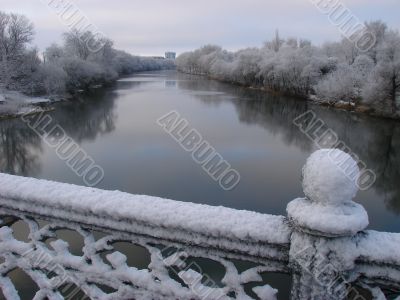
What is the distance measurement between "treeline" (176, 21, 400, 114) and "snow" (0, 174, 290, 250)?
67.6ft

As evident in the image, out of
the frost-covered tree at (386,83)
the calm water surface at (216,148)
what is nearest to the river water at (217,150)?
the calm water surface at (216,148)

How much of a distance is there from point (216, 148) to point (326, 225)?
13160 millimetres

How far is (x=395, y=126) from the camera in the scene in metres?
17.5

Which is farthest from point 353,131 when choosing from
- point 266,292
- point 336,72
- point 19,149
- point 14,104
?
point 14,104

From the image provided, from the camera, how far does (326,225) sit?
93cm

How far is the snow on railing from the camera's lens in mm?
968

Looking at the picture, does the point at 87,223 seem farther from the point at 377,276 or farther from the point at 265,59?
the point at 265,59

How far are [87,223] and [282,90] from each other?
106 feet

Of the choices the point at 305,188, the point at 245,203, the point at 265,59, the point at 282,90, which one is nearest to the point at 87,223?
the point at 305,188

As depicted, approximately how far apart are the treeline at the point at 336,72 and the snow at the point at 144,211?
20.6 m

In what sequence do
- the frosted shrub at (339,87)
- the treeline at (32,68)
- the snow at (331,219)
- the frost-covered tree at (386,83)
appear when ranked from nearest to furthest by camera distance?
1. the snow at (331,219)
2. the frost-covered tree at (386,83)
3. the frosted shrub at (339,87)
4. the treeline at (32,68)

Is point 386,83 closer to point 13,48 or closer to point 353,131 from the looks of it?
point 353,131

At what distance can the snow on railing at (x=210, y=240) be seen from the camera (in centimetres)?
97

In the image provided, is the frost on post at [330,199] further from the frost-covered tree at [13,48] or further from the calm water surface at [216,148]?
the frost-covered tree at [13,48]
